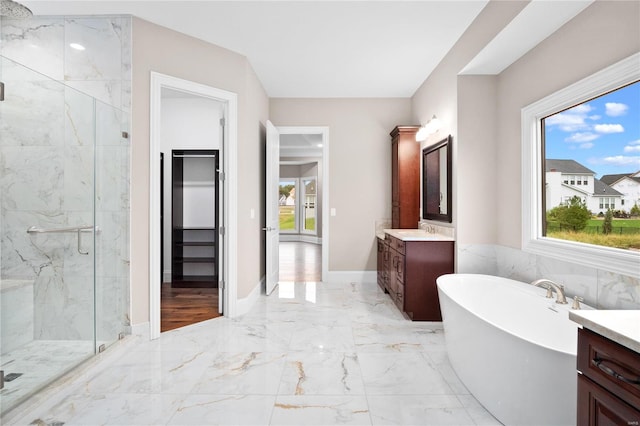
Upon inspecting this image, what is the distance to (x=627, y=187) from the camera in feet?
6.59

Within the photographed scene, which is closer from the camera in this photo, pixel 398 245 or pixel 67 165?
pixel 67 165

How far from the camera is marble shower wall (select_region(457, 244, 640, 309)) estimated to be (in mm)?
1924

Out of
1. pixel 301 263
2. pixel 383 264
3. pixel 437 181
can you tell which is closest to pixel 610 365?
pixel 437 181

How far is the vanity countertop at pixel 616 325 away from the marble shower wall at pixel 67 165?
296cm

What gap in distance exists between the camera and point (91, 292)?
256 cm

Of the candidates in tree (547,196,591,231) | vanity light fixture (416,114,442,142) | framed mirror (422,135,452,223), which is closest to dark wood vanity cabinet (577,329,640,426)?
tree (547,196,591,231)

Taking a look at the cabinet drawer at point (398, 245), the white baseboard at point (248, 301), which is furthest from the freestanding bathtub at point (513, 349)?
the white baseboard at point (248, 301)

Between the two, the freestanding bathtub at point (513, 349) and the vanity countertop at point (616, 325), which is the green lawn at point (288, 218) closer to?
the freestanding bathtub at point (513, 349)

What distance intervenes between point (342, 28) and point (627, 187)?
2477 millimetres

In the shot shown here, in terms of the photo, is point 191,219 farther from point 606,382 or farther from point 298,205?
point 298,205

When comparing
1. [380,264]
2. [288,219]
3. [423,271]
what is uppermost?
[288,219]

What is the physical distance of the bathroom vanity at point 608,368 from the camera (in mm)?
1033

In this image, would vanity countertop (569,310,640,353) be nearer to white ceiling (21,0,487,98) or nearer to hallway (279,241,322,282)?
white ceiling (21,0,487,98)

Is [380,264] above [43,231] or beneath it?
beneath
